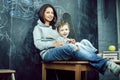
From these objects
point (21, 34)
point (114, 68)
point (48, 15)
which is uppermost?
point (48, 15)

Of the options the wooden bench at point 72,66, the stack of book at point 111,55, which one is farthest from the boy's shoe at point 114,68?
the stack of book at point 111,55

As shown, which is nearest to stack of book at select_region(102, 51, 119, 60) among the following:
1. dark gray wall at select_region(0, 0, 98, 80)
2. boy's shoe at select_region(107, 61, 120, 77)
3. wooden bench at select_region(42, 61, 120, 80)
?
dark gray wall at select_region(0, 0, 98, 80)

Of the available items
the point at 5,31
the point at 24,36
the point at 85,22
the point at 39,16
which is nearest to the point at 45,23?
the point at 39,16

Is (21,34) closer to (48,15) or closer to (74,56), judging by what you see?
(48,15)

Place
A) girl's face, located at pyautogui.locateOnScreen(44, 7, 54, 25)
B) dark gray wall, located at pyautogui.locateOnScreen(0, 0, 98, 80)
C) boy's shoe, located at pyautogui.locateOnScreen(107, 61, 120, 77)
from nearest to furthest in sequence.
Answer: boy's shoe, located at pyautogui.locateOnScreen(107, 61, 120, 77) → dark gray wall, located at pyautogui.locateOnScreen(0, 0, 98, 80) → girl's face, located at pyautogui.locateOnScreen(44, 7, 54, 25)

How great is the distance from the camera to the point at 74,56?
234 cm

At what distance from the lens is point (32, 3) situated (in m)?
2.94

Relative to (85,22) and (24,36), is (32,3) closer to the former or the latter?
(24,36)

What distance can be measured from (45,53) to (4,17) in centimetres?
62

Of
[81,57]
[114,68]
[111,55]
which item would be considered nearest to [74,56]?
[81,57]

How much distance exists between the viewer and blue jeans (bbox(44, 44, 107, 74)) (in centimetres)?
216

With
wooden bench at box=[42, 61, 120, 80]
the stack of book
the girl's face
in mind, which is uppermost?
the girl's face

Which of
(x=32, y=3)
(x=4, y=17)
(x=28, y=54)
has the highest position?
(x=32, y=3)

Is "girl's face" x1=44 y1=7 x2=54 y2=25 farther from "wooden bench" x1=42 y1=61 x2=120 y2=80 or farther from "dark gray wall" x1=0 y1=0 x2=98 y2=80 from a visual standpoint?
→ "wooden bench" x1=42 y1=61 x2=120 y2=80
